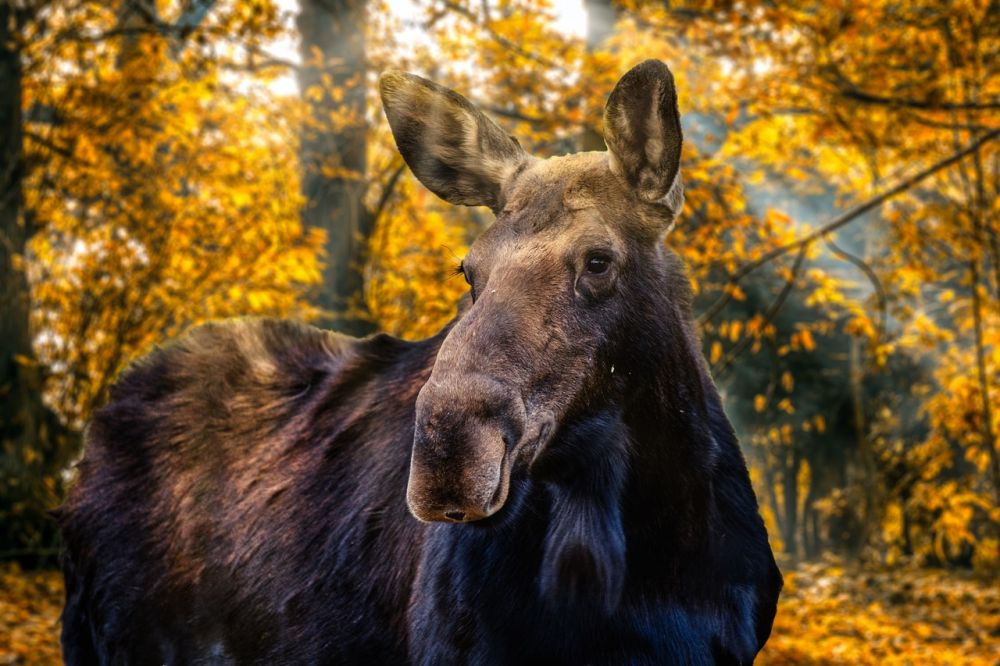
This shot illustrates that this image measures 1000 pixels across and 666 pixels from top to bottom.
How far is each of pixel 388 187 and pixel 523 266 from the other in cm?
843

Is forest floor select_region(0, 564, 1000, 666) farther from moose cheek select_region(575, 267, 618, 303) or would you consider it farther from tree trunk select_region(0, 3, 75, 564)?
moose cheek select_region(575, 267, 618, 303)

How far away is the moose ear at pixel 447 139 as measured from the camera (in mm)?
2936

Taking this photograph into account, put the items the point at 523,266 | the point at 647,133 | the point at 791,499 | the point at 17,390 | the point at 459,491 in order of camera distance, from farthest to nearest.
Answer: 1. the point at 791,499
2. the point at 17,390
3. the point at 647,133
4. the point at 523,266
5. the point at 459,491

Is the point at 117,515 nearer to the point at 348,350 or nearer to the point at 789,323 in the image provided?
the point at 348,350

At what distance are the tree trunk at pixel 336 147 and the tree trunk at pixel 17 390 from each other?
2.98 m

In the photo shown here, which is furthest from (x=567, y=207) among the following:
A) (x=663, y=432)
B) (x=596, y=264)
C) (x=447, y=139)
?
(x=663, y=432)

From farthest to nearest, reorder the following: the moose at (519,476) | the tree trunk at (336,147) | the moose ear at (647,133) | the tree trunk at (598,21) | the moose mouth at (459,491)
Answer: the tree trunk at (336,147) < the tree trunk at (598,21) < the moose ear at (647,133) < the moose at (519,476) < the moose mouth at (459,491)

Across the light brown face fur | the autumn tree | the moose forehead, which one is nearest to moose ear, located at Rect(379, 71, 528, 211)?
the light brown face fur

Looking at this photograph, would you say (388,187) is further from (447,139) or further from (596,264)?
(596,264)

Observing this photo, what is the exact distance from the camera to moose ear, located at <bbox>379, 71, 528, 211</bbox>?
9.63 feet

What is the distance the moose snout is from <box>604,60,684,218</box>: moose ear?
937mm

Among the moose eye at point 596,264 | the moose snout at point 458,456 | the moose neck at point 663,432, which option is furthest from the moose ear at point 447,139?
the moose snout at point 458,456

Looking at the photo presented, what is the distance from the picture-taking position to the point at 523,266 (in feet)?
8.39

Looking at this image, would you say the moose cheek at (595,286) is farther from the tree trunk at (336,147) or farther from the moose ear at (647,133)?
the tree trunk at (336,147)
